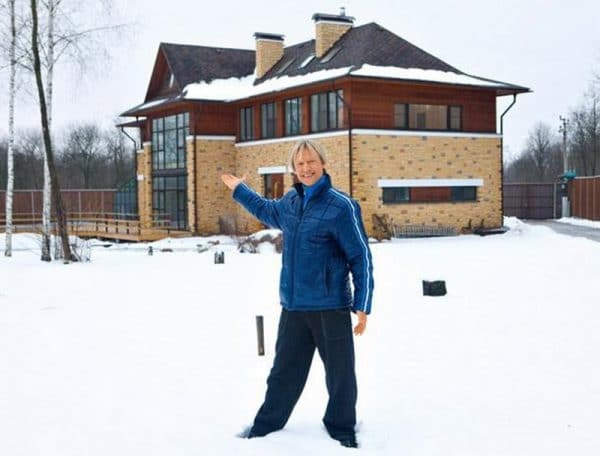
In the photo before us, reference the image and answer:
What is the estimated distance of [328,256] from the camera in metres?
4.91

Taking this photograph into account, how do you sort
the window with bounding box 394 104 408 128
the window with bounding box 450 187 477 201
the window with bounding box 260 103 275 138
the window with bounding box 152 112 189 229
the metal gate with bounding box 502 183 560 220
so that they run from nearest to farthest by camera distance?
the window with bounding box 394 104 408 128 → the window with bounding box 450 187 477 201 → the window with bounding box 260 103 275 138 → the window with bounding box 152 112 189 229 → the metal gate with bounding box 502 183 560 220

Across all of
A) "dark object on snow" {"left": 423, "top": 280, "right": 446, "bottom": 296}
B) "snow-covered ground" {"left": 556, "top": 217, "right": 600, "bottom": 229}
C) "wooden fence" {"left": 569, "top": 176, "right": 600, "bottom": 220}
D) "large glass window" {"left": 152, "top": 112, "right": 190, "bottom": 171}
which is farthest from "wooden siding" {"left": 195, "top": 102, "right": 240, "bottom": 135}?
"dark object on snow" {"left": 423, "top": 280, "right": 446, "bottom": 296}

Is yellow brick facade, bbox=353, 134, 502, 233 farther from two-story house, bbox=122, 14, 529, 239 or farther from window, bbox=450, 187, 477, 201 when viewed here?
window, bbox=450, 187, 477, 201

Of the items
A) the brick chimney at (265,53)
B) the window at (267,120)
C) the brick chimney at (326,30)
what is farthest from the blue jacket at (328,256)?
the brick chimney at (265,53)

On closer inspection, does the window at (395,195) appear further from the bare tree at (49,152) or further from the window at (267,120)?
the bare tree at (49,152)

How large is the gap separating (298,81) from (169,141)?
8.24m

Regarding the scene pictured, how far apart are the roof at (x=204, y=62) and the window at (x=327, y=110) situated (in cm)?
732

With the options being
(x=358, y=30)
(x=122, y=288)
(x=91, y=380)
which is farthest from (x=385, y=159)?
(x=91, y=380)

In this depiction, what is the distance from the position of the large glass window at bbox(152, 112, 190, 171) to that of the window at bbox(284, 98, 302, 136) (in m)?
4.99

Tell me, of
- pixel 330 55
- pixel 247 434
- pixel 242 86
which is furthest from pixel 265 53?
pixel 247 434

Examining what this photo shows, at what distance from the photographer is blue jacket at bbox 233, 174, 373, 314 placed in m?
4.88

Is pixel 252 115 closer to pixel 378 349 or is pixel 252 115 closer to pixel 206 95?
pixel 206 95

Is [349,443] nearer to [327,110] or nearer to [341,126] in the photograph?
[341,126]

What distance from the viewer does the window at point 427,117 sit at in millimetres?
24531
